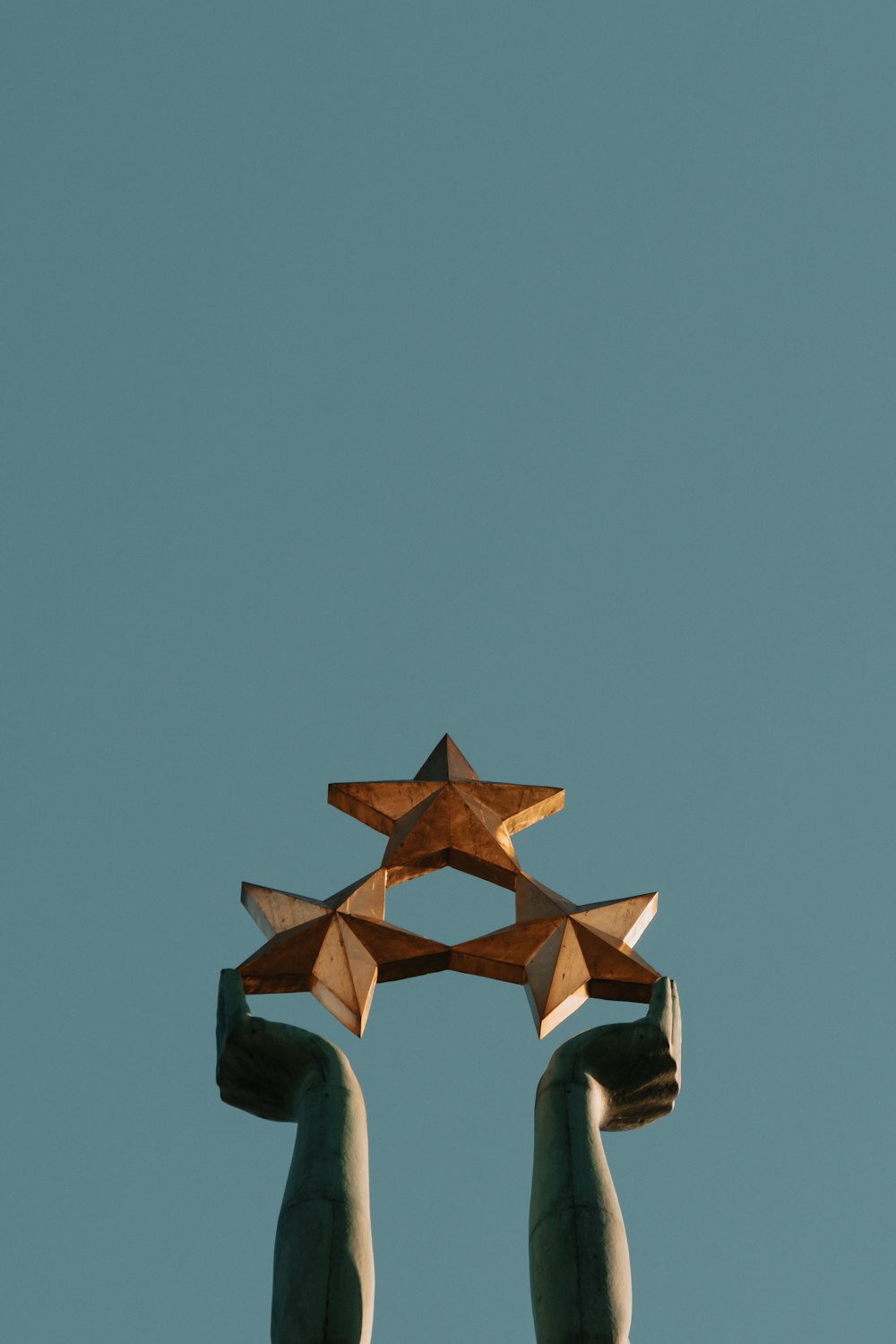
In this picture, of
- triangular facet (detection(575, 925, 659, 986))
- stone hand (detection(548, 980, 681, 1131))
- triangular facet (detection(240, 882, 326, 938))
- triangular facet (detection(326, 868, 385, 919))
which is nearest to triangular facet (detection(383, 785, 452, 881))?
triangular facet (detection(326, 868, 385, 919))

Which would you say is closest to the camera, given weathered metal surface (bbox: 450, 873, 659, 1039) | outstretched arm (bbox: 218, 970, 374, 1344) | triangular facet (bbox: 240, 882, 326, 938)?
outstretched arm (bbox: 218, 970, 374, 1344)

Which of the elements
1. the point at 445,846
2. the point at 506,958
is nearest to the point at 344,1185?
the point at 506,958

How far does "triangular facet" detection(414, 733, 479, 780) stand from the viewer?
14.8m

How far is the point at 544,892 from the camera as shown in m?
13.7

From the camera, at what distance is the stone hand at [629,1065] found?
11.7m

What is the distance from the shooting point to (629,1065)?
11789 millimetres

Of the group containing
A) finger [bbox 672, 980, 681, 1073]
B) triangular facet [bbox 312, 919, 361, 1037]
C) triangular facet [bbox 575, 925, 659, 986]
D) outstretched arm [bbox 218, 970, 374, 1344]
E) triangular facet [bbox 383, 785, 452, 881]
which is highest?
triangular facet [bbox 383, 785, 452, 881]

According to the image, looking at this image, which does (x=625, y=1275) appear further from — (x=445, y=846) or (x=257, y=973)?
(x=445, y=846)

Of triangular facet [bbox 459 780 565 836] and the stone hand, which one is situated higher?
triangular facet [bbox 459 780 565 836]

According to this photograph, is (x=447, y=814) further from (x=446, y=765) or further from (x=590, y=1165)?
(x=590, y=1165)

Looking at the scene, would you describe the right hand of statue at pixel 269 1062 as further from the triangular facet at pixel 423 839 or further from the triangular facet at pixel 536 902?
the triangular facet at pixel 423 839

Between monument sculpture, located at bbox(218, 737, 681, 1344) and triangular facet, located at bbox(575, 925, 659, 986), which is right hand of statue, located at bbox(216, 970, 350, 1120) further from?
triangular facet, located at bbox(575, 925, 659, 986)

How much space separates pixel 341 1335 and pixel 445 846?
4.73 meters

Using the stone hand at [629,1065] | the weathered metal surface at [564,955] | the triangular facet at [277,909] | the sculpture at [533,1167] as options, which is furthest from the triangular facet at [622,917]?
the triangular facet at [277,909]
